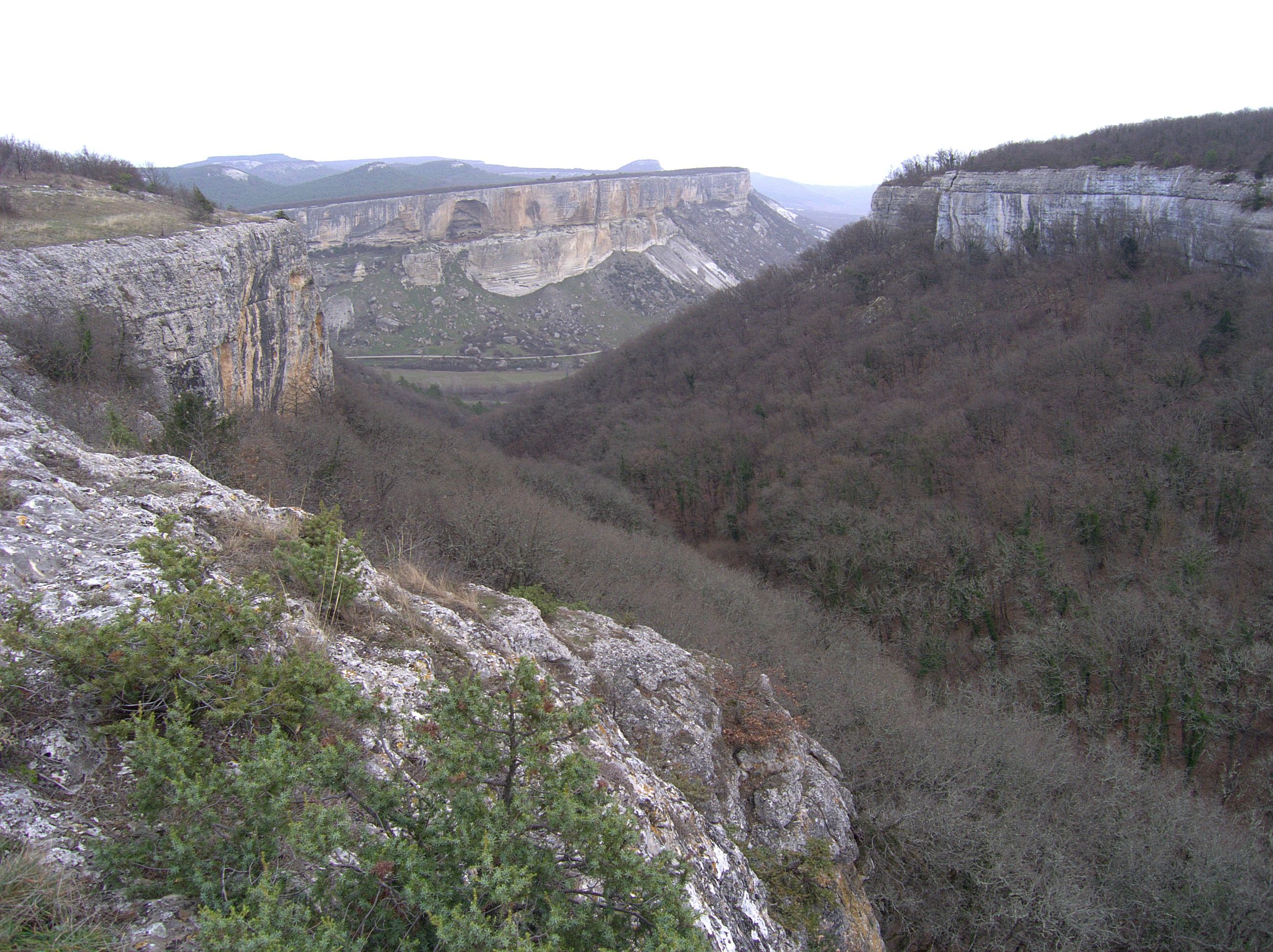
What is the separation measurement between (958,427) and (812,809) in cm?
3327

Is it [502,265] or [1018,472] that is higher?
[502,265]

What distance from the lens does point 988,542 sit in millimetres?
29625

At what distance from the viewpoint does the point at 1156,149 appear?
4906 centimetres

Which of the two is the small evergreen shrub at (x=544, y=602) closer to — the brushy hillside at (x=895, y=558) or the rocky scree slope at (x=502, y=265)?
the brushy hillside at (x=895, y=558)

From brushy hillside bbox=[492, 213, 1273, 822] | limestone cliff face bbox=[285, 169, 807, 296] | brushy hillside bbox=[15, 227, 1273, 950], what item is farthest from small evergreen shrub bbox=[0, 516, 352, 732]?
limestone cliff face bbox=[285, 169, 807, 296]

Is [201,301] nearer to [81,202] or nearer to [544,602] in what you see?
[81,202]

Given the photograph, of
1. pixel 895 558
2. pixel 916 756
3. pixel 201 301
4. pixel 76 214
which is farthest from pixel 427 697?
pixel 895 558

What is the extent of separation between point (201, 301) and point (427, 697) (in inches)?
903

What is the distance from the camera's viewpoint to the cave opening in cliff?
99000mm

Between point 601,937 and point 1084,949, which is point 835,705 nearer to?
point 1084,949

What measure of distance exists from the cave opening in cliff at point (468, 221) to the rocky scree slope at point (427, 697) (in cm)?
9510

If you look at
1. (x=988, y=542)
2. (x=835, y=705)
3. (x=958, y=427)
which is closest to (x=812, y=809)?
(x=835, y=705)

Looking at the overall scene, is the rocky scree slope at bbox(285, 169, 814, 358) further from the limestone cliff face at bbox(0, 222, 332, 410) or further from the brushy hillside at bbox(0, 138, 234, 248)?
the limestone cliff face at bbox(0, 222, 332, 410)

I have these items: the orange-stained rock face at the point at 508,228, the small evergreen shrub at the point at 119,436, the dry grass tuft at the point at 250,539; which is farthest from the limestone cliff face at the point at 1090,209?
the small evergreen shrub at the point at 119,436
